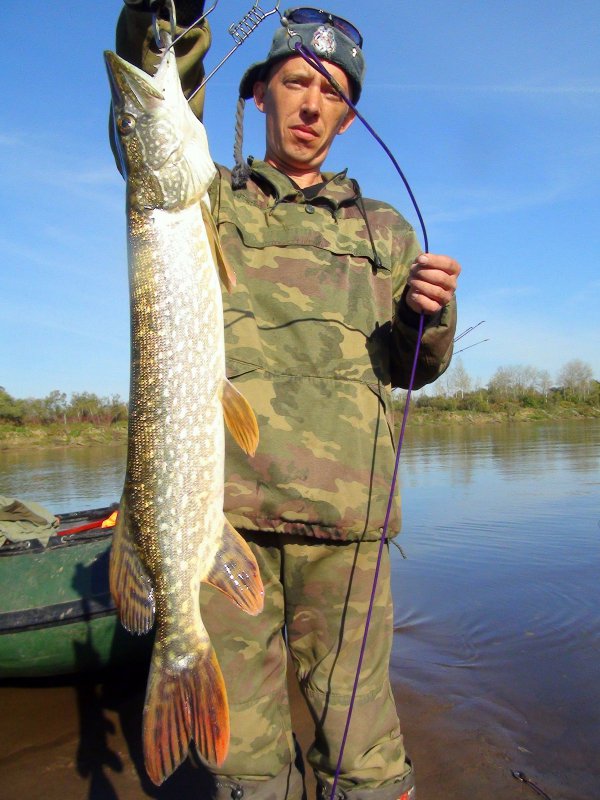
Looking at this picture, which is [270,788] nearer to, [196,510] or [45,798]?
[196,510]

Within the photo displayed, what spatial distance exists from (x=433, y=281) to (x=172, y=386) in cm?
103

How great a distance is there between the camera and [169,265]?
2.26 meters

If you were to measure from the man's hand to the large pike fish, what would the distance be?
692 millimetres

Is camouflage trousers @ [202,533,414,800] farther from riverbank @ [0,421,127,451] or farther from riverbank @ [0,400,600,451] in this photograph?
riverbank @ [0,421,127,451]

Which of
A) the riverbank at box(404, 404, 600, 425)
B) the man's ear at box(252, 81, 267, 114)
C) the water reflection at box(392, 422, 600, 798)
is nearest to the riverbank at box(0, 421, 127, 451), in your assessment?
the riverbank at box(404, 404, 600, 425)

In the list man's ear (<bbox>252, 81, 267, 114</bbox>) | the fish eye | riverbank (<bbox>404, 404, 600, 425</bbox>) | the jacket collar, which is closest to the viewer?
the fish eye

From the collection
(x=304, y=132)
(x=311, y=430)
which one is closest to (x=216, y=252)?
(x=311, y=430)

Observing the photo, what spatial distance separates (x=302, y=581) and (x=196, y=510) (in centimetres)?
51

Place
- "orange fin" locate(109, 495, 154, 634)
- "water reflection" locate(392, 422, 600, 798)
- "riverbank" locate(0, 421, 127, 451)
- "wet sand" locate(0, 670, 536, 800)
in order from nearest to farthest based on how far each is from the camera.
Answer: "orange fin" locate(109, 495, 154, 634) → "wet sand" locate(0, 670, 536, 800) → "water reflection" locate(392, 422, 600, 798) → "riverbank" locate(0, 421, 127, 451)

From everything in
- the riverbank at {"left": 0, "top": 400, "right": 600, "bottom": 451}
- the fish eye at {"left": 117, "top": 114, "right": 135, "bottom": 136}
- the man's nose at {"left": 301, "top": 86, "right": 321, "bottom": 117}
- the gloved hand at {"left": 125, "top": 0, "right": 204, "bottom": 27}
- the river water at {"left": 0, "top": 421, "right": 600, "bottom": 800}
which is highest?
the gloved hand at {"left": 125, "top": 0, "right": 204, "bottom": 27}

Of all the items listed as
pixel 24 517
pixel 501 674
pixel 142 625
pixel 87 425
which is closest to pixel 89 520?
pixel 24 517

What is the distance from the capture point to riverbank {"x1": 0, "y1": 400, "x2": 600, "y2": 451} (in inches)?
1281

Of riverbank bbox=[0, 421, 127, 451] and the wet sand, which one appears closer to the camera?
the wet sand

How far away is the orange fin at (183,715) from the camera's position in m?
2.00
